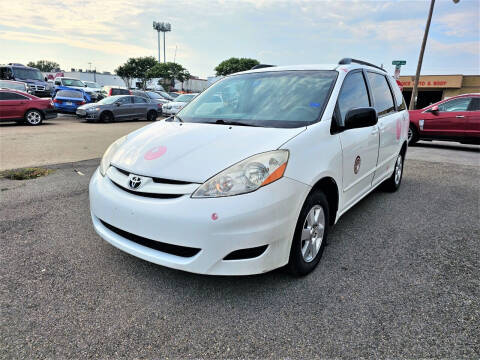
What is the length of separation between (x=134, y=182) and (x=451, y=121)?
33.7 ft

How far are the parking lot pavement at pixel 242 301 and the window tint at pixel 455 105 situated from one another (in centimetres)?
760

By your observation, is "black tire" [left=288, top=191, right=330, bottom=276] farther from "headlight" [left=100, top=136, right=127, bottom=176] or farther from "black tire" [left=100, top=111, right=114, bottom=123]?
"black tire" [left=100, top=111, right=114, bottom=123]

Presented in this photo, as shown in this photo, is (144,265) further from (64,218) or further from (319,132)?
(319,132)

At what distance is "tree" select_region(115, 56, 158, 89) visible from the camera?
59.5 m

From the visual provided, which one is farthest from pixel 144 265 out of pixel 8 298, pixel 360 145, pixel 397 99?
pixel 397 99

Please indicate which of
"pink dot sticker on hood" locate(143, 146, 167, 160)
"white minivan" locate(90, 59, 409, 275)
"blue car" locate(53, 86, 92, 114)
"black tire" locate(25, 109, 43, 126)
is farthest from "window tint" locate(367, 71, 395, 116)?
"blue car" locate(53, 86, 92, 114)

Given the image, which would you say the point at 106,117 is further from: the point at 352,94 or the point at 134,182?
the point at 134,182

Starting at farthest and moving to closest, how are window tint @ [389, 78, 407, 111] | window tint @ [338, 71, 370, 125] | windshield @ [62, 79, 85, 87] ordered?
windshield @ [62, 79, 85, 87] < window tint @ [389, 78, 407, 111] < window tint @ [338, 71, 370, 125]

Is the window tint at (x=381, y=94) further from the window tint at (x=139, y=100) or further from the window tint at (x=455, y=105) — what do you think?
the window tint at (x=139, y=100)

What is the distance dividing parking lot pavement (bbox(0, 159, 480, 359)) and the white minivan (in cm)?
30

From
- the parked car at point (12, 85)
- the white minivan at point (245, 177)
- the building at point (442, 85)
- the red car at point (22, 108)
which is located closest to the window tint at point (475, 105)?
the white minivan at point (245, 177)

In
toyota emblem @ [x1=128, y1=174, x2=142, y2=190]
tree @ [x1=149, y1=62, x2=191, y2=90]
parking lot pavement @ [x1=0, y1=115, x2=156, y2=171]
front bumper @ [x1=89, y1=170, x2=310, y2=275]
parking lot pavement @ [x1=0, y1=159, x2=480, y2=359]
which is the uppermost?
tree @ [x1=149, y1=62, x2=191, y2=90]

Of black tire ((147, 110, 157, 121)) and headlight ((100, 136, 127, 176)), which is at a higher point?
headlight ((100, 136, 127, 176))

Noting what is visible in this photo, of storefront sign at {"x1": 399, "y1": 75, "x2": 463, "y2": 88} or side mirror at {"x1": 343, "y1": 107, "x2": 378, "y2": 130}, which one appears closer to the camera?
side mirror at {"x1": 343, "y1": 107, "x2": 378, "y2": 130}
